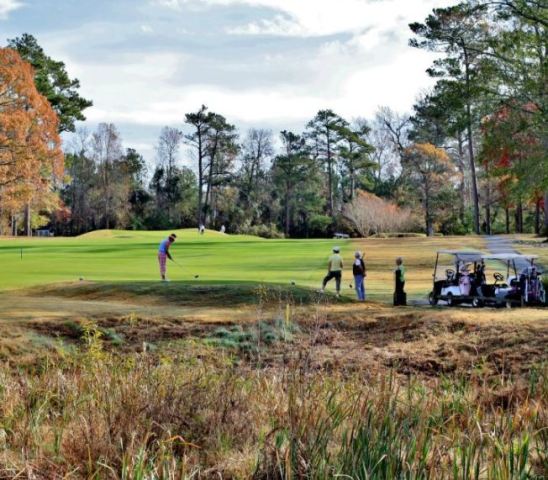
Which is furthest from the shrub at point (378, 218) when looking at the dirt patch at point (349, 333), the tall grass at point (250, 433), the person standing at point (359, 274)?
the tall grass at point (250, 433)

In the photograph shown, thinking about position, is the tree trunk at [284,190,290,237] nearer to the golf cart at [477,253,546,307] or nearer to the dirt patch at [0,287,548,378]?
the golf cart at [477,253,546,307]

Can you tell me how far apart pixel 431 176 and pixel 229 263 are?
1350 inches

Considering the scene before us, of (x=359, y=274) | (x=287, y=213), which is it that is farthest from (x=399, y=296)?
(x=287, y=213)

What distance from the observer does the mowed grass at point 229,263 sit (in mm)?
25480

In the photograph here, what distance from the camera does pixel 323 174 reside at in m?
84.6

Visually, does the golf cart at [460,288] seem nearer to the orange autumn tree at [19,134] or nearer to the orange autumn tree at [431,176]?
the orange autumn tree at [19,134]

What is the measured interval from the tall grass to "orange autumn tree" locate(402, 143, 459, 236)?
191 feet

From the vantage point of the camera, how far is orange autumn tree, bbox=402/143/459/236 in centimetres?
6306

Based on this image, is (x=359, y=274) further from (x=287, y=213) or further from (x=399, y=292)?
(x=287, y=213)

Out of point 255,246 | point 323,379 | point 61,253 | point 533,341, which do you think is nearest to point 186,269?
point 61,253

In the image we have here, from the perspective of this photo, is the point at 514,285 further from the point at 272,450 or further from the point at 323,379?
the point at 272,450

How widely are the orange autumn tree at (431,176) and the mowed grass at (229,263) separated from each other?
17.9 metres

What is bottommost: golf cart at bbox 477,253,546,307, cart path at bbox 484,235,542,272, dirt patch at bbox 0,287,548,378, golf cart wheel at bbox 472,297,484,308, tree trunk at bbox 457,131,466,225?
dirt patch at bbox 0,287,548,378

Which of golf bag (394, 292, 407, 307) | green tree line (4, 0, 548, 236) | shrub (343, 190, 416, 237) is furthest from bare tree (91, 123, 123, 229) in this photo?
golf bag (394, 292, 407, 307)
